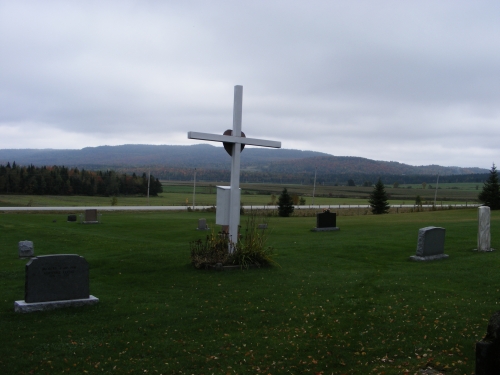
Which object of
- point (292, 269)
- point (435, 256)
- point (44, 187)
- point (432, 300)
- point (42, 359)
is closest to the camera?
point (42, 359)

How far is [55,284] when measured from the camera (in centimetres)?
1099

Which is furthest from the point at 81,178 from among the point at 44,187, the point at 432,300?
the point at 432,300

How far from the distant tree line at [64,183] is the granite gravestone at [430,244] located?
80721 millimetres

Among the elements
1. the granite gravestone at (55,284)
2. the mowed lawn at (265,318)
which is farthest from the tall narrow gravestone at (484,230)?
the granite gravestone at (55,284)

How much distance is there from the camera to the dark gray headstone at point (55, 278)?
35.3 feet

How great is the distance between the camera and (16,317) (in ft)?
33.8

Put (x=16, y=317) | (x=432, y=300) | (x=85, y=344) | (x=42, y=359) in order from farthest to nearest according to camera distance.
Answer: (x=432, y=300) < (x=16, y=317) < (x=85, y=344) < (x=42, y=359)

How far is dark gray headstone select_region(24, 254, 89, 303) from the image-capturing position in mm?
10751

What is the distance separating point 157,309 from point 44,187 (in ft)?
273

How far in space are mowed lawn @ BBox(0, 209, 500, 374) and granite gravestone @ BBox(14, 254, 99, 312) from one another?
0.93 ft

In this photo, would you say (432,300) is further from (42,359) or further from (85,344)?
(42,359)

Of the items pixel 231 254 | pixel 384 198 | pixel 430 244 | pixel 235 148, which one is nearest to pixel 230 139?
pixel 235 148

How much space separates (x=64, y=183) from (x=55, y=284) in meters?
83.5

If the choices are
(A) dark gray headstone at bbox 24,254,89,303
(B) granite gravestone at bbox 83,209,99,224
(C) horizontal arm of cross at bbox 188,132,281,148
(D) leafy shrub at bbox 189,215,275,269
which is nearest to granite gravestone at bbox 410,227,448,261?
(D) leafy shrub at bbox 189,215,275,269
